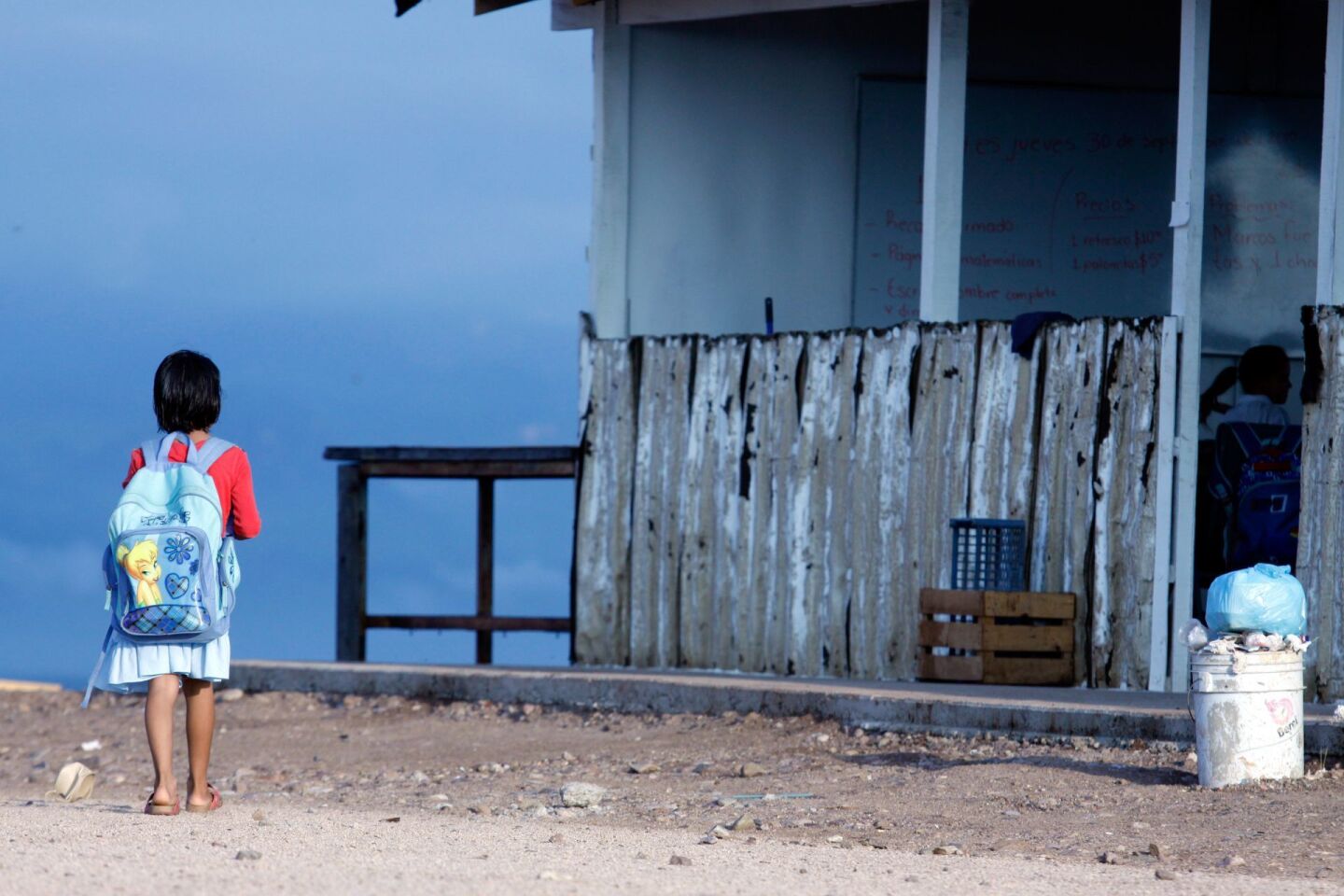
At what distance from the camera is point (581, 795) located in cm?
762

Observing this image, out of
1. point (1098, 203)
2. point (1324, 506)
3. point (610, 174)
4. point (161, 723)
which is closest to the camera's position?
point (161, 723)

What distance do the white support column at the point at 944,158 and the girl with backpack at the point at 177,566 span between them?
16.3 ft

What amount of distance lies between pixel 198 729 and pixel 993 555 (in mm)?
4792

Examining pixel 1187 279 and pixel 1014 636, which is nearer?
pixel 1187 279

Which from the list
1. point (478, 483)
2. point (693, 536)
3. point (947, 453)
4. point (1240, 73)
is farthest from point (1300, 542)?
point (478, 483)

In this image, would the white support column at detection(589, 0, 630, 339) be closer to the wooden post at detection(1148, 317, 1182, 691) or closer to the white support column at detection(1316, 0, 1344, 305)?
the wooden post at detection(1148, 317, 1182, 691)

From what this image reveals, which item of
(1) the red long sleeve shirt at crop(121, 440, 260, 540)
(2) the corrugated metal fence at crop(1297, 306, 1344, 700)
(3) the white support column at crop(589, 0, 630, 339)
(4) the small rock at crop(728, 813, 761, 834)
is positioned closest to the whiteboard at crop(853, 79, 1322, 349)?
(3) the white support column at crop(589, 0, 630, 339)

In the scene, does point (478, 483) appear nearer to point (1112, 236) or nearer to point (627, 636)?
point (627, 636)

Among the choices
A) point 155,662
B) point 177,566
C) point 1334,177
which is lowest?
point 155,662

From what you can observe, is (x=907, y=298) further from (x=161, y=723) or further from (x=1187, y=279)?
(x=161, y=723)

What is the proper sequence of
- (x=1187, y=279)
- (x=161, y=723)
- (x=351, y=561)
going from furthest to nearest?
(x=351, y=561)
(x=1187, y=279)
(x=161, y=723)

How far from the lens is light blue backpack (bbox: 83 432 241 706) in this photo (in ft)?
20.7

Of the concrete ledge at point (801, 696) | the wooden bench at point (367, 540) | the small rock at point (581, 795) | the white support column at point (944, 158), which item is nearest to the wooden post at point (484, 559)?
the wooden bench at point (367, 540)

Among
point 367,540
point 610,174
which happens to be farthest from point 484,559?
point 610,174
